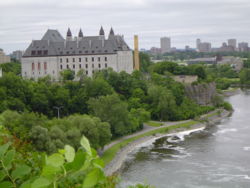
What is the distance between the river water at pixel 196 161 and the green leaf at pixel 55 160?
17.1 metres

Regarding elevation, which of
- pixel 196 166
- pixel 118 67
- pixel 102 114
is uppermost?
pixel 118 67

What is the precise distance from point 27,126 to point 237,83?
5828 centimetres

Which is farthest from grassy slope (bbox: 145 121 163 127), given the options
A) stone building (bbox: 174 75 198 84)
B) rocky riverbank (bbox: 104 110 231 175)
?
stone building (bbox: 174 75 198 84)

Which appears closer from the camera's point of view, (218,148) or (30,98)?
(218,148)

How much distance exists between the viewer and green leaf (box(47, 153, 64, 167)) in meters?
1.87

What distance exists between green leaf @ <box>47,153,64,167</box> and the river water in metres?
17.1

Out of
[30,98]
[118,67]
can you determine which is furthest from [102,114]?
[118,67]

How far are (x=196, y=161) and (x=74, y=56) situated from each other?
25985mm

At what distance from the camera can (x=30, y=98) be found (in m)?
33.5

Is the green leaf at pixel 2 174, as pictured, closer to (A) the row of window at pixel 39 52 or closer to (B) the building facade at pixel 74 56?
(B) the building facade at pixel 74 56

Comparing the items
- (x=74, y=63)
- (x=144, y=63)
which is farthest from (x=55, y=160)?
(x=144, y=63)

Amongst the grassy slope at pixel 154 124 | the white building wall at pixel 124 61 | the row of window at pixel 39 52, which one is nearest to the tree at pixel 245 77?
the white building wall at pixel 124 61

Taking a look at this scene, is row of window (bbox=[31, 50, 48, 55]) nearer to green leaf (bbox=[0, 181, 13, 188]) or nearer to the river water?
the river water

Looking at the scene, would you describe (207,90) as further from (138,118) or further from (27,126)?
(27,126)
